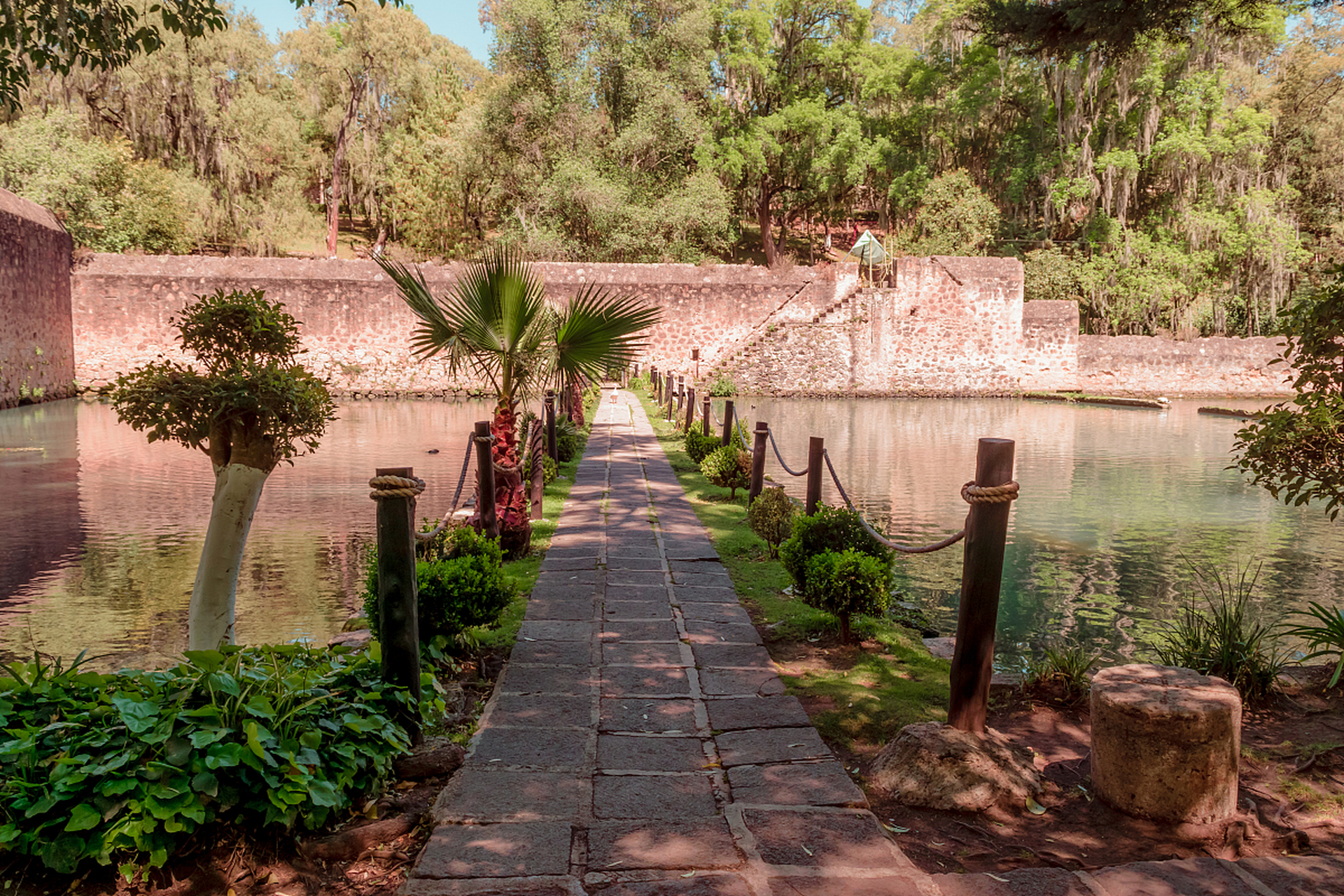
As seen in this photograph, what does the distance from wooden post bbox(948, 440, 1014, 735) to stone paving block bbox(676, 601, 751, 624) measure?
189 centimetres

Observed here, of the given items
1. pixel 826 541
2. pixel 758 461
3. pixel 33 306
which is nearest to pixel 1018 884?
pixel 826 541

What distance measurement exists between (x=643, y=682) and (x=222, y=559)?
2.08 m

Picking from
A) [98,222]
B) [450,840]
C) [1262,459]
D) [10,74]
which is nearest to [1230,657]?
[1262,459]

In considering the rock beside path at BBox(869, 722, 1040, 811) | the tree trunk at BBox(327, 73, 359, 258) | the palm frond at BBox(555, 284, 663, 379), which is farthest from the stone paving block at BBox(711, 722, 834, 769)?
the tree trunk at BBox(327, 73, 359, 258)

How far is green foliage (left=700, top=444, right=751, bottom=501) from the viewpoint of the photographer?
390 inches

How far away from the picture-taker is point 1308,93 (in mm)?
29250

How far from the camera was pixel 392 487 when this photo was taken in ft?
11.7

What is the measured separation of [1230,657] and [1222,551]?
4312 millimetres

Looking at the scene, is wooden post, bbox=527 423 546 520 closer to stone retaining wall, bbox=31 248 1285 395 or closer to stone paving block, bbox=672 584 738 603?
stone paving block, bbox=672 584 738 603

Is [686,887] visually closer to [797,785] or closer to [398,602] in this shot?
[797,785]

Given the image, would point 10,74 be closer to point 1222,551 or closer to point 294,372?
point 294,372

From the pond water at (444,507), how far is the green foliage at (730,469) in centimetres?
107

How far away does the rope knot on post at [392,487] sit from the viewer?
11.6 feet

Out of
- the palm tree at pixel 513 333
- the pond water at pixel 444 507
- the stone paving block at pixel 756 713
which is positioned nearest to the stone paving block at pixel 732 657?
the stone paving block at pixel 756 713
